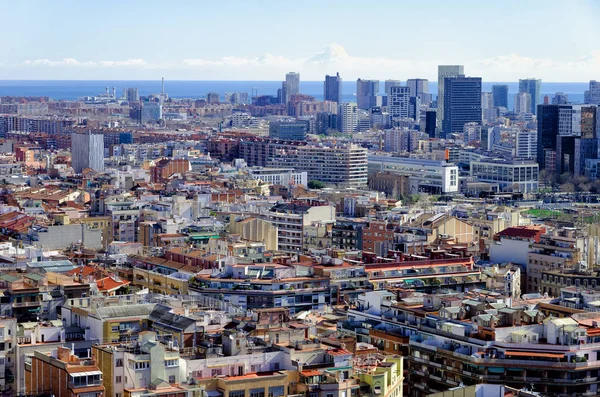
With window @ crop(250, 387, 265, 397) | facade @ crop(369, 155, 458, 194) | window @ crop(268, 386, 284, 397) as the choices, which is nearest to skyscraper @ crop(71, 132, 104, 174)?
facade @ crop(369, 155, 458, 194)

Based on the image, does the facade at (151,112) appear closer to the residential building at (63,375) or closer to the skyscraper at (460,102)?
the skyscraper at (460,102)

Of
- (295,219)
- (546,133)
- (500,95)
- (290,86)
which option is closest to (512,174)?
(546,133)

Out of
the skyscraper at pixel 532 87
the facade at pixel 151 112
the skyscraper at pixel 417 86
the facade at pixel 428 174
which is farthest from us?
the skyscraper at pixel 532 87

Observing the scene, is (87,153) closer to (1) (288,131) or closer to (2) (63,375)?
(1) (288,131)

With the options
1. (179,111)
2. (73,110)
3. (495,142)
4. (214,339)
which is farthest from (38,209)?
(179,111)

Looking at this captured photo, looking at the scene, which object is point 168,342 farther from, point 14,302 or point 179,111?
point 179,111

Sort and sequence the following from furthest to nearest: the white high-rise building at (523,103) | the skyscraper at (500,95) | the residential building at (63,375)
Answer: the skyscraper at (500,95)
the white high-rise building at (523,103)
the residential building at (63,375)

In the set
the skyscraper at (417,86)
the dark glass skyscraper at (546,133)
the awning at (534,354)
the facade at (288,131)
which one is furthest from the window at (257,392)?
the skyscraper at (417,86)

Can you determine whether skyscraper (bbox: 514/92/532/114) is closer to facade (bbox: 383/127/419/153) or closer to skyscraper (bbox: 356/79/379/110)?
skyscraper (bbox: 356/79/379/110)
